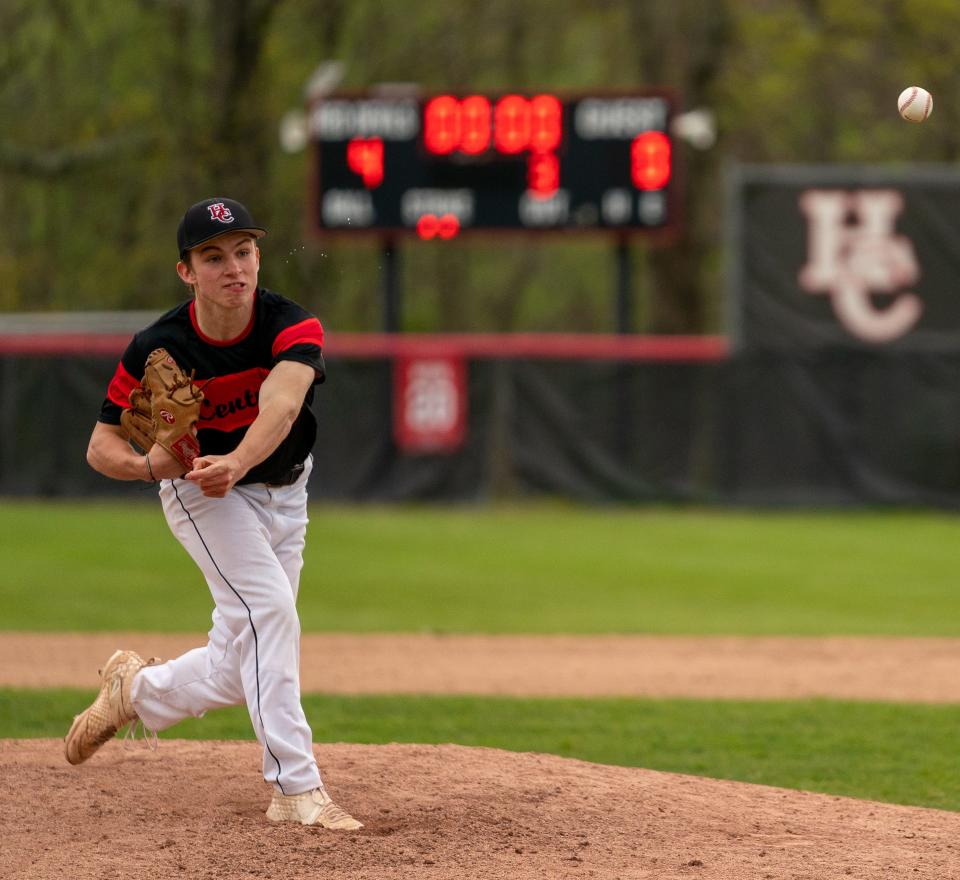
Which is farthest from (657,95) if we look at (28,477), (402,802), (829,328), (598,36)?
(598,36)

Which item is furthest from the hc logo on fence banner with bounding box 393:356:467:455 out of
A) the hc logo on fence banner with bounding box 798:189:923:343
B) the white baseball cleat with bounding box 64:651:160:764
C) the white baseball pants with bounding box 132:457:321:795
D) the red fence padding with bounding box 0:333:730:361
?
the white baseball pants with bounding box 132:457:321:795

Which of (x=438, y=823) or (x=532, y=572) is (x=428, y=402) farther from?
(x=438, y=823)

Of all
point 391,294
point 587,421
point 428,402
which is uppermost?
point 391,294

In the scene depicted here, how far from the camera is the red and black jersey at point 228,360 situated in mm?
4719

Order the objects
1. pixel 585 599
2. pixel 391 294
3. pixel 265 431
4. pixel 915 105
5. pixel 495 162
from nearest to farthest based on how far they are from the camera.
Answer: pixel 265 431
pixel 915 105
pixel 585 599
pixel 495 162
pixel 391 294

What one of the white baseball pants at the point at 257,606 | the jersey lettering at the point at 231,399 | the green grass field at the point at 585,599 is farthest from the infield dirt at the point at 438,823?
the jersey lettering at the point at 231,399

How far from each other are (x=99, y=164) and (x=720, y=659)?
19194mm

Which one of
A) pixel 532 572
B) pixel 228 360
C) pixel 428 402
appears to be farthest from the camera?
pixel 428 402

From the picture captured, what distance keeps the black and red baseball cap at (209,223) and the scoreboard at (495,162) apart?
11.5m

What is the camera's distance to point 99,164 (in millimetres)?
26109

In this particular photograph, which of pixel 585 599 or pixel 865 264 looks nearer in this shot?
pixel 585 599

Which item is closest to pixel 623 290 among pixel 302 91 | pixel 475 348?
pixel 475 348

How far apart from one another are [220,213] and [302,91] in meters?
23.6

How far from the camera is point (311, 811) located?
4.68 metres
